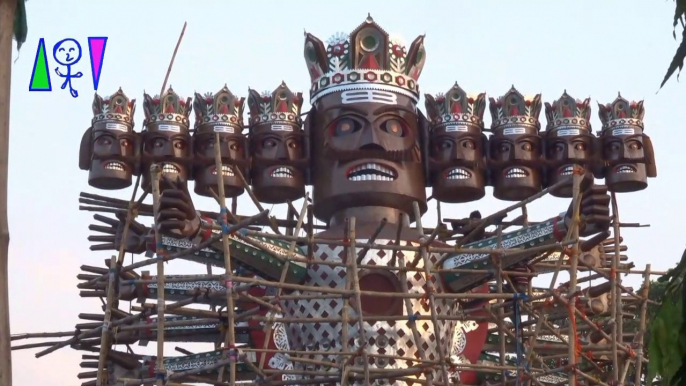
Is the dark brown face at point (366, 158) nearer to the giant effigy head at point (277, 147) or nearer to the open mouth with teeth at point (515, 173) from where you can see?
the giant effigy head at point (277, 147)

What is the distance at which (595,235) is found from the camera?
12297 millimetres

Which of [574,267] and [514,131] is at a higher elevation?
[514,131]

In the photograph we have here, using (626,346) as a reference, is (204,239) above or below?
above

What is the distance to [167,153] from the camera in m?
13.9

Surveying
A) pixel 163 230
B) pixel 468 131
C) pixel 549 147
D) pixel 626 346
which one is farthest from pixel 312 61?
pixel 626 346

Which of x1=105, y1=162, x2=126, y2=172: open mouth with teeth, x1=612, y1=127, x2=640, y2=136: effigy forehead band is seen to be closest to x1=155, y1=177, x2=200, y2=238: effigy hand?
x1=105, y1=162, x2=126, y2=172: open mouth with teeth

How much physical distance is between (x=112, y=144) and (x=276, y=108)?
72.9 inches

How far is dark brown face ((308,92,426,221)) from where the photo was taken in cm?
1339

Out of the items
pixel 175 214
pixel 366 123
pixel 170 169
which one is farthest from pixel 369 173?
pixel 175 214

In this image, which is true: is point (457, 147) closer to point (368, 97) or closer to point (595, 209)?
point (368, 97)

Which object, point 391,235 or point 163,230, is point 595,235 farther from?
point 163,230

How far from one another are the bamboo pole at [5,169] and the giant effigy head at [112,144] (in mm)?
6703

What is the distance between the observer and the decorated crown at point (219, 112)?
46.2 feet

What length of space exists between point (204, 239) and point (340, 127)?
2461 mm
